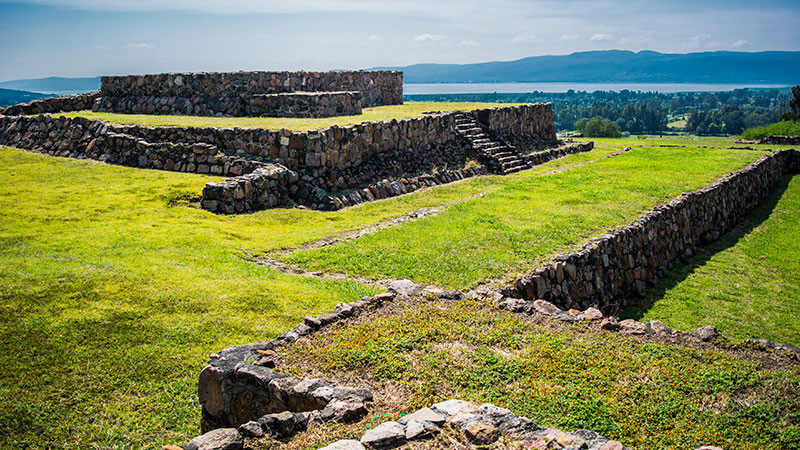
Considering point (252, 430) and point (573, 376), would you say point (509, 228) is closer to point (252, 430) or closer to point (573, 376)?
point (573, 376)

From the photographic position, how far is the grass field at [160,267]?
629cm

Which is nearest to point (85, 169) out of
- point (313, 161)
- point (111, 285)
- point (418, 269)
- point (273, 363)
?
point (313, 161)

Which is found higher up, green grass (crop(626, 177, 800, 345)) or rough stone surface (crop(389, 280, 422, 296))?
rough stone surface (crop(389, 280, 422, 296))

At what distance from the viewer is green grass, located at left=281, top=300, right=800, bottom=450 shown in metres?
5.18

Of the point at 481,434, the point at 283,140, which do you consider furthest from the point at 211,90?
the point at 481,434

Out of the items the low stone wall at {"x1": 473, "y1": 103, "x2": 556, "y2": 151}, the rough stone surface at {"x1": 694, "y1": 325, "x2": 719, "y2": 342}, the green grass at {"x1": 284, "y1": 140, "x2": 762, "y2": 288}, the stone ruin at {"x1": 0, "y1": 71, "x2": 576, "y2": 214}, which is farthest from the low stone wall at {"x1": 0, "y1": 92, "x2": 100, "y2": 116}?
the rough stone surface at {"x1": 694, "y1": 325, "x2": 719, "y2": 342}

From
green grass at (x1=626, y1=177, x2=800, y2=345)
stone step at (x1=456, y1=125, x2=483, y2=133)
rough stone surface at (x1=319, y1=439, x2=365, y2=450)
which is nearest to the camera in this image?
rough stone surface at (x1=319, y1=439, x2=365, y2=450)

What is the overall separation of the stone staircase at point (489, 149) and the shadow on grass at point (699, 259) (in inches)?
326

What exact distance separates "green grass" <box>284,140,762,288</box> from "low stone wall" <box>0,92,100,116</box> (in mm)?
20566

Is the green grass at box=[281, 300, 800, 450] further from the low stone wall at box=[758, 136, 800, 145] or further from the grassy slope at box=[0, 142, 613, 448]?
the low stone wall at box=[758, 136, 800, 145]

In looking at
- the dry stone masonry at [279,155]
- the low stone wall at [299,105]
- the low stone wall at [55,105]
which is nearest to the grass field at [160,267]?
the dry stone masonry at [279,155]

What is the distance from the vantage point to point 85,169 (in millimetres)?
17891

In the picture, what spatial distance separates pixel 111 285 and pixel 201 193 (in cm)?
658

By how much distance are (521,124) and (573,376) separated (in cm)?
2475
